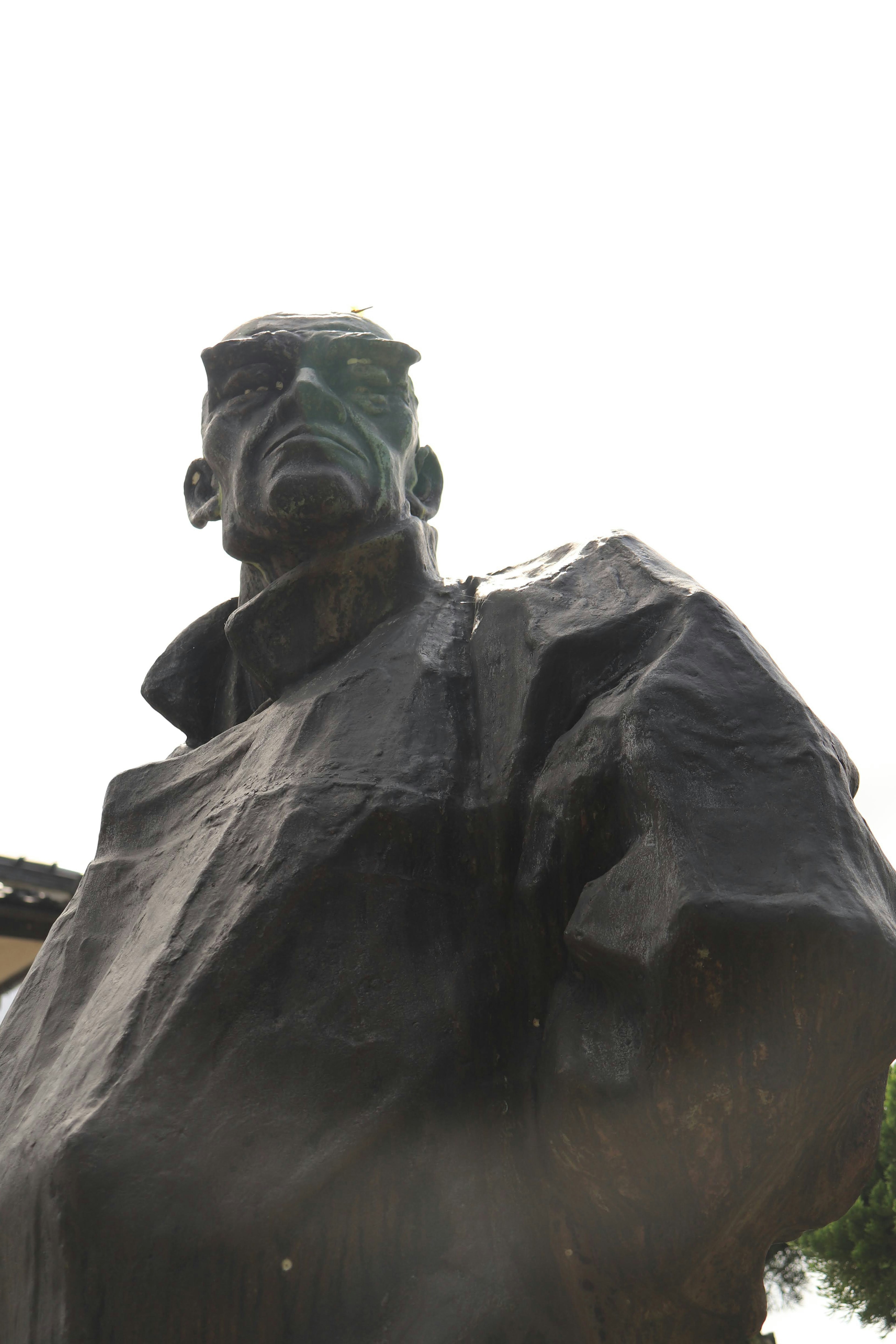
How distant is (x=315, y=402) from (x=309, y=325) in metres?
0.25

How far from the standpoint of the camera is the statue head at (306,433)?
2184 mm

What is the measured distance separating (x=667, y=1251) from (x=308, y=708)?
3.34ft

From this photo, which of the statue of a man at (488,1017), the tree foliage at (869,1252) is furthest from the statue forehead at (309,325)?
the tree foliage at (869,1252)

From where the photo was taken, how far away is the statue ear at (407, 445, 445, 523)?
2670mm

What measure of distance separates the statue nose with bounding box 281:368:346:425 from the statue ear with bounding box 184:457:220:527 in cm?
40

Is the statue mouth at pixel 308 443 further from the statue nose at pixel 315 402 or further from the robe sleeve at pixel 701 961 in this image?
the robe sleeve at pixel 701 961

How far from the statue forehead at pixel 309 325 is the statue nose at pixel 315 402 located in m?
0.14

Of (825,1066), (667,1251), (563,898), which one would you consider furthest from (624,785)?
(667,1251)

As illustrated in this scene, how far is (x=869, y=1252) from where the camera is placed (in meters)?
8.76

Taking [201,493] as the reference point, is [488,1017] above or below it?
below

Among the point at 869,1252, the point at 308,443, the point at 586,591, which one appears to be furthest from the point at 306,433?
the point at 869,1252

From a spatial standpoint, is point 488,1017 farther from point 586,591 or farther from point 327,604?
point 327,604

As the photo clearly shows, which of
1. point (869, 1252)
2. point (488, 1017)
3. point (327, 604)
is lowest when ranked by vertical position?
point (869, 1252)

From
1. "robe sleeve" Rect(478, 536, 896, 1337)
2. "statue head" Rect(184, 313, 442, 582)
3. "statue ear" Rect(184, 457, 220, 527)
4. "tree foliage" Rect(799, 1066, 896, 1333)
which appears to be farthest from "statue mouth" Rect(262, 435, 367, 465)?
"tree foliage" Rect(799, 1066, 896, 1333)
